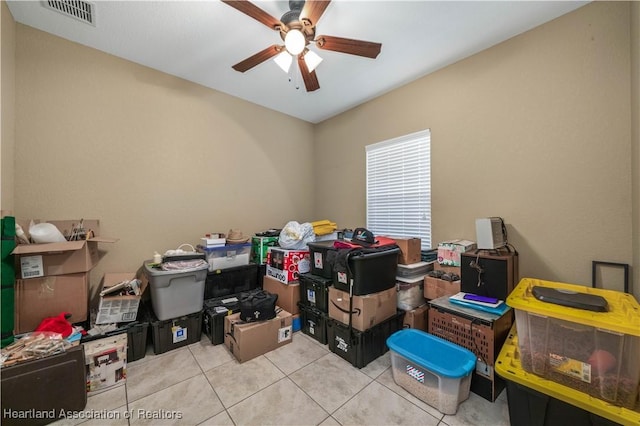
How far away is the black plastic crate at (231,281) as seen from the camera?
268 cm

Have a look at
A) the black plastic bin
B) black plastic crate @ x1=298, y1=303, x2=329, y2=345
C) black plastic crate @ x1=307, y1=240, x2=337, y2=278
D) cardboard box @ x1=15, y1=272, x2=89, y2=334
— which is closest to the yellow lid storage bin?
black plastic crate @ x1=307, y1=240, x2=337, y2=278

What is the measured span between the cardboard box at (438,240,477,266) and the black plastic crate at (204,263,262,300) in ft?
6.99

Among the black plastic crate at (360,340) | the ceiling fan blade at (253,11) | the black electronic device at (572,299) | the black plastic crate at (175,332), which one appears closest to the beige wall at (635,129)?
the black electronic device at (572,299)

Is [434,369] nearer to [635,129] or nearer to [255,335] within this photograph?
[255,335]

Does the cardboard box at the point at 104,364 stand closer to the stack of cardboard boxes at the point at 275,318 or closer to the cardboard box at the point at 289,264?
the stack of cardboard boxes at the point at 275,318

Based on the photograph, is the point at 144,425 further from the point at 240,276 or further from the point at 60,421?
the point at 240,276

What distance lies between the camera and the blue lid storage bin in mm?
1482

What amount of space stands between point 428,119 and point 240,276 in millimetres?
2910

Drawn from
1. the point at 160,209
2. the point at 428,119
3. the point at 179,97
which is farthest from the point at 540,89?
the point at 160,209

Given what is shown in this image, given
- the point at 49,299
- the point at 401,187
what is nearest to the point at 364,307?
the point at 401,187

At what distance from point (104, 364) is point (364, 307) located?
200 cm

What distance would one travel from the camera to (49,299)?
6.02ft

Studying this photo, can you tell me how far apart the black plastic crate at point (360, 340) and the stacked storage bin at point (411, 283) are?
97 mm

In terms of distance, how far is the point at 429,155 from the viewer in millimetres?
2754
